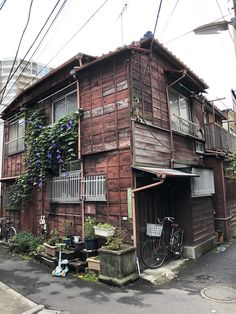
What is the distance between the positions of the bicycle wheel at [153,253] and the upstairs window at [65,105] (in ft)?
17.5

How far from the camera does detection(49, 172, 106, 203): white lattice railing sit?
812cm

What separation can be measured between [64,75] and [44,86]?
5.41ft

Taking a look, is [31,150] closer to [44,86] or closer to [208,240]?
[44,86]

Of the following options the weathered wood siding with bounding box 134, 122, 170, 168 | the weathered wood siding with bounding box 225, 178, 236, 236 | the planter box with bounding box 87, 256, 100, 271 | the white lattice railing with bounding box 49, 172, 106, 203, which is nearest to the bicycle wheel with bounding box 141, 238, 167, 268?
the planter box with bounding box 87, 256, 100, 271

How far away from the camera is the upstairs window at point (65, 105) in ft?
32.1

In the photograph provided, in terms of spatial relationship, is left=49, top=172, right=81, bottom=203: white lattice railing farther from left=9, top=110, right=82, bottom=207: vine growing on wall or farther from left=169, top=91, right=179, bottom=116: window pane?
left=169, top=91, right=179, bottom=116: window pane

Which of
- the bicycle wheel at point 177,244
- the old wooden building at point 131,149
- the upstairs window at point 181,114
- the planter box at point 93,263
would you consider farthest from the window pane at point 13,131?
the bicycle wheel at point 177,244

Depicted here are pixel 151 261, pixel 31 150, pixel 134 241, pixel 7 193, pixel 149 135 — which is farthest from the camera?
pixel 7 193

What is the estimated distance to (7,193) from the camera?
43.3ft

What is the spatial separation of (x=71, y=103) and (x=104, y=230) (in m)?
5.05

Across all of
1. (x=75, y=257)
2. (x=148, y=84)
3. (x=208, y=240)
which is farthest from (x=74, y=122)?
(x=208, y=240)

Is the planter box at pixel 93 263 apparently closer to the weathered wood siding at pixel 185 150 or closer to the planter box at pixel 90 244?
the planter box at pixel 90 244

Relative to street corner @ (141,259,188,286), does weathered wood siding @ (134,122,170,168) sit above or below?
above

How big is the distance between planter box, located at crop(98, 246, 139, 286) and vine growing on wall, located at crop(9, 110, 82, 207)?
12.4 feet
